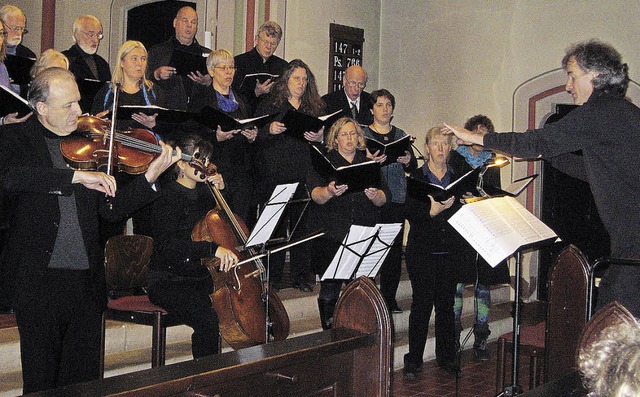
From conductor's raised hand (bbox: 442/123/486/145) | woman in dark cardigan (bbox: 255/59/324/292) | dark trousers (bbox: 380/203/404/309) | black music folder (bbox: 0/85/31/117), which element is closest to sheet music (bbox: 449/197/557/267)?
conductor's raised hand (bbox: 442/123/486/145)

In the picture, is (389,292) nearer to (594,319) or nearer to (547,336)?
(547,336)

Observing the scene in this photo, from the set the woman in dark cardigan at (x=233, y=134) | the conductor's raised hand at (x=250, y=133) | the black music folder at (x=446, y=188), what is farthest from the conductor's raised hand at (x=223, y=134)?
the black music folder at (x=446, y=188)

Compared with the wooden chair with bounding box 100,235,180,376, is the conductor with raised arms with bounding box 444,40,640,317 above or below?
above

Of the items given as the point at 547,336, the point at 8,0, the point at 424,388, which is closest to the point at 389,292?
the point at 424,388

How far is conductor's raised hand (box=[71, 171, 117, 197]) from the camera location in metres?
3.08

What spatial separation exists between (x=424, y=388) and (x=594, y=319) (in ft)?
9.14

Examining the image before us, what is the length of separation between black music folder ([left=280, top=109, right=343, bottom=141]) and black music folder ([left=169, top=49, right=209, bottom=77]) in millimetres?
781

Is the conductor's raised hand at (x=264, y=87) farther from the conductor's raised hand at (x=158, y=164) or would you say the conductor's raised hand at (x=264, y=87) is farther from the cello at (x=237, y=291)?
the conductor's raised hand at (x=158, y=164)

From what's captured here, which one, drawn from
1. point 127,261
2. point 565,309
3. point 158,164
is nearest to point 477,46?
point 565,309

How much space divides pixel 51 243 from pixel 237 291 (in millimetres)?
1304

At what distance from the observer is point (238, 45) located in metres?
8.62

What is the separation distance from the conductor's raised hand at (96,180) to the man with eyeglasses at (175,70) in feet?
9.78

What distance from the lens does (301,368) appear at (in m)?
2.62

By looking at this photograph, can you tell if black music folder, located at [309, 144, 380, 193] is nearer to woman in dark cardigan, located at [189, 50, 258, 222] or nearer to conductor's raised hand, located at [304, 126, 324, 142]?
conductor's raised hand, located at [304, 126, 324, 142]
